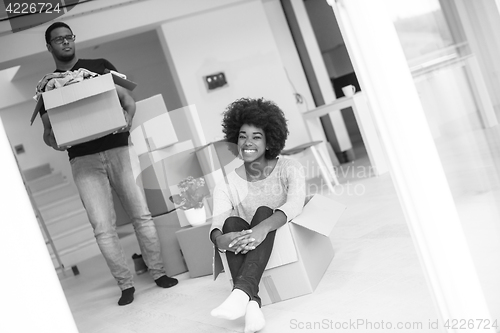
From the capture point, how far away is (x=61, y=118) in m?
2.40

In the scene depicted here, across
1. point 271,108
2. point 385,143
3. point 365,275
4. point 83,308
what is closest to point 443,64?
point 385,143

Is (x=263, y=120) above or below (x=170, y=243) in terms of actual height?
above

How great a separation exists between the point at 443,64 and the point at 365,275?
1018 millimetres

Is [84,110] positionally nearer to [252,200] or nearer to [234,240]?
[252,200]

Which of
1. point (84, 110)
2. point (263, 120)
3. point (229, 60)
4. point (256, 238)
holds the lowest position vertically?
point (256, 238)

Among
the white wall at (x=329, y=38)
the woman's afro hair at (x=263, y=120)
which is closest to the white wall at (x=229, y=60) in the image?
the white wall at (x=329, y=38)

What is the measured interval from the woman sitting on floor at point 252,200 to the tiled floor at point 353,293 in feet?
0.51

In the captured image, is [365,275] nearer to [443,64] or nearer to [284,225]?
[284,225]

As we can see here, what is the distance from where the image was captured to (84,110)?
241 centimetres

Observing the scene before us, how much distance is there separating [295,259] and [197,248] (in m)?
1.07

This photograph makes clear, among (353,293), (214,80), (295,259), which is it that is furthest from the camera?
(214,80)

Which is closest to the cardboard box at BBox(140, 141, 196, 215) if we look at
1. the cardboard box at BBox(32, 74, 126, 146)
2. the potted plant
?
the potted plant

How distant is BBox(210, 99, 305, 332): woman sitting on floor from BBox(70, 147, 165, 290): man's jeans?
0.66 meters

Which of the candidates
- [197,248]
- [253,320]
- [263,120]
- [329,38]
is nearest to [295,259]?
→ [253,320]
